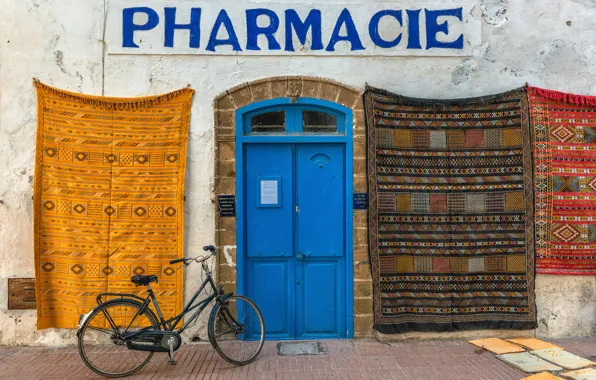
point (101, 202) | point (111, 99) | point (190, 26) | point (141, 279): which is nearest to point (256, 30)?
point (190, 26)

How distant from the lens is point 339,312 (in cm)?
591

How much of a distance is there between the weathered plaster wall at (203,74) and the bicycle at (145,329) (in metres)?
0.64

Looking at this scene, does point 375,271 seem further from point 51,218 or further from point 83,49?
point 83,49

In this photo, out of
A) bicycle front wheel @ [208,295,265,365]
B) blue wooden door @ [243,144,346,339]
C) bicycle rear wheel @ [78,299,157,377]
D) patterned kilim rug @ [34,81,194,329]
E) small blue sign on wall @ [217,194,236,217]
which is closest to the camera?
bicycle rear wheel @ [78,299,157,377]

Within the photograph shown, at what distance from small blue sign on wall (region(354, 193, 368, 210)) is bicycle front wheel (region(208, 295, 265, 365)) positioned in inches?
65.4

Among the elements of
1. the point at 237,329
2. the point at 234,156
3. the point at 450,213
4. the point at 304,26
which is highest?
the point at 304,26

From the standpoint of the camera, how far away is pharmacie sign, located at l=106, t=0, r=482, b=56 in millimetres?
5840

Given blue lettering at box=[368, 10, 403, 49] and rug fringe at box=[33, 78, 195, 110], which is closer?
rug fringe at box=[33, 78, 195, 110]

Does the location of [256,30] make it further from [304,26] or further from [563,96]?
[563,96]

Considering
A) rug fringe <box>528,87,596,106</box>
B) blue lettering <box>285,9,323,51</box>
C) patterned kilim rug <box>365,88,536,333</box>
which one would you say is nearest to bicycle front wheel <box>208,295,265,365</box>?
patterned kilim rug <box>365,88,536,333</box>

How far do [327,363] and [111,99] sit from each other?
3.81 metres

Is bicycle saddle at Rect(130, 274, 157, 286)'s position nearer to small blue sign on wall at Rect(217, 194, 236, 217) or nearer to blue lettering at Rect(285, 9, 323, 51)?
small blue sign on wall at Rect(217, 194, 236, 217)

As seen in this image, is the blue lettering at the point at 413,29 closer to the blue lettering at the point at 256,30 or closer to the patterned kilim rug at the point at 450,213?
the patterned kilim rug at the point at 450,213

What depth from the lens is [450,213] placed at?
19.3 feet
